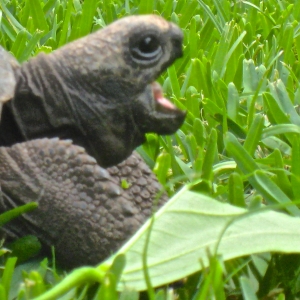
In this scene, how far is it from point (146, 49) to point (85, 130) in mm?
215

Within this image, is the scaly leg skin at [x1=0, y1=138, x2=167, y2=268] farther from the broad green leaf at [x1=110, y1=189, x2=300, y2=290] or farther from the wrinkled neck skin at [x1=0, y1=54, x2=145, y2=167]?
the broad green leaf at [x1=110, y1=189, x2=300, y2=290]

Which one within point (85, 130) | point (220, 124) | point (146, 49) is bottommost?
point (220, 124)

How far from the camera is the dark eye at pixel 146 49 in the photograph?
4.87 ft

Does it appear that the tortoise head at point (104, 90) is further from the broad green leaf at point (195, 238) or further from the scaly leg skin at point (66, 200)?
the broad green leaf at point (195, 238)

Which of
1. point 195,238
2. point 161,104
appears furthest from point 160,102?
point 195,238

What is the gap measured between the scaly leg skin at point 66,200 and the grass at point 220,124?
8 cm

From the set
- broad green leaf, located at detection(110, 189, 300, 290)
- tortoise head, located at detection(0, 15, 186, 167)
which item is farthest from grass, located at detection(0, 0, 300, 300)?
tortoise head, located at detection(0, 15, 186, 167)

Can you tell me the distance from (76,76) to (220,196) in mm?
394

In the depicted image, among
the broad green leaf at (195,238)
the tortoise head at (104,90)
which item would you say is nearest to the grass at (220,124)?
the broad green leaf at (195,238)

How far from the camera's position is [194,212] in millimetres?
1109

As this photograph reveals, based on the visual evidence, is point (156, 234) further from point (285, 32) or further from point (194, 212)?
point (285, 32)

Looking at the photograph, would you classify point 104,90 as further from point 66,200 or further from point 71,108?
point 66,200

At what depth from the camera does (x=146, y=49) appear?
1494mm

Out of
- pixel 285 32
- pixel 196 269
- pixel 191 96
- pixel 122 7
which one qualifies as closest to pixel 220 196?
pixel 196 269
